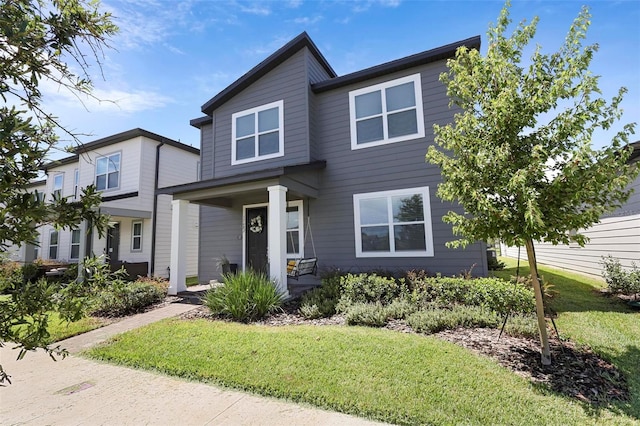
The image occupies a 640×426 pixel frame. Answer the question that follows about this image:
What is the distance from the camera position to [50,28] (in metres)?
1.98

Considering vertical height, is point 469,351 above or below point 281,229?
below

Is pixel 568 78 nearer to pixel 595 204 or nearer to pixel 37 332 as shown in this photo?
pixel 595 204

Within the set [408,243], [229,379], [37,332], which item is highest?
[408,243]

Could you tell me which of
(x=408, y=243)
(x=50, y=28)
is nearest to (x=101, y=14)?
(x=50, y=28)

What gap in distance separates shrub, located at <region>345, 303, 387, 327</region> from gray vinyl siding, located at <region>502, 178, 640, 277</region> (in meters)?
3.84

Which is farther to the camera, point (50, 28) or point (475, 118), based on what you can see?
point (475, 118)

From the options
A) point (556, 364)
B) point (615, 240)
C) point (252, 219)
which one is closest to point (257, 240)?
point (252, 219)

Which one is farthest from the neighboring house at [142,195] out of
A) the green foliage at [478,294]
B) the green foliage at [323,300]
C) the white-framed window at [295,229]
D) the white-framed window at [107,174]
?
the green foliage at [478,294]

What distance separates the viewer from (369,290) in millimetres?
7129

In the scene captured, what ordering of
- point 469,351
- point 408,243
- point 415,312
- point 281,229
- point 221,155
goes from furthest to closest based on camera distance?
point 221,155, point 408,243, point 281,229, point 415,312, point 469,351

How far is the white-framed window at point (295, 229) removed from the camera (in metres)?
9.79

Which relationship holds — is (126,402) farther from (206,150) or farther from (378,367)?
(206,150)

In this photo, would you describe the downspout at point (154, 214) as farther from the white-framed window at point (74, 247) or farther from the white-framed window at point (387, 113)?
the white-framed window at point (387, 113)

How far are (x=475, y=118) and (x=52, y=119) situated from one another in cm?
474
